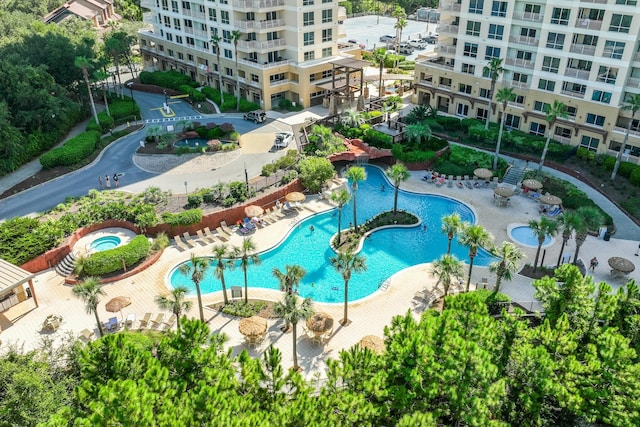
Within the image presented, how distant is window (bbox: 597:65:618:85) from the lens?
51406mm

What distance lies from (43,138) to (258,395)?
46.3m

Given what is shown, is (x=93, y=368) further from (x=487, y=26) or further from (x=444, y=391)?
(x=487, y=26)

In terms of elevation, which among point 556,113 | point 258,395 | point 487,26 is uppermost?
point 487,26

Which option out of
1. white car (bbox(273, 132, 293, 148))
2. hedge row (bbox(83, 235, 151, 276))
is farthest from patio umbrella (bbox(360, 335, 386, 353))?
white car (bbox(273, 132, 293, 148))

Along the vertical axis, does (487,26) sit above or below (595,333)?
above

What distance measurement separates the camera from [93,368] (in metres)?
24.8

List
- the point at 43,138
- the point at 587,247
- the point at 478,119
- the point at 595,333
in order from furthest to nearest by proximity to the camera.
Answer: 1. the point at 478,119
2. the point at 43,138
3. the point at 587,247
4. the point at 595,333

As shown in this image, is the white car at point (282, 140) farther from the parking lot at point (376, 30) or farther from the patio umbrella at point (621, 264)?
the parking lot at point (376, 30)

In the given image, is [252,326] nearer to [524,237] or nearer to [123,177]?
[524,237]

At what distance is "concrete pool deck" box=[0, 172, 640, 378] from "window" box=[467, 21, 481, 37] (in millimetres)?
26799

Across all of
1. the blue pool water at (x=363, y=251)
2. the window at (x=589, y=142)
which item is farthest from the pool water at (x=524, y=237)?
the window at (x=589, y=142)

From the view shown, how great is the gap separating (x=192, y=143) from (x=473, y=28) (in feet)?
120

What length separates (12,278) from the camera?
3478 centimetres

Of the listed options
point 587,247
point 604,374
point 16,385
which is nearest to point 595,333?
point 604,374
